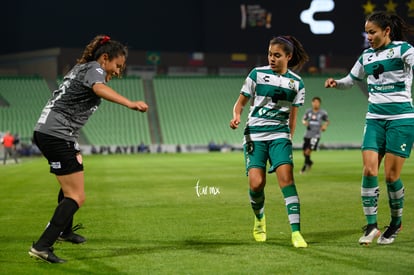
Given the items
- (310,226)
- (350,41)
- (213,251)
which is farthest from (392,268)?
(350,41)

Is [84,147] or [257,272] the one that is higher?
[257,272]

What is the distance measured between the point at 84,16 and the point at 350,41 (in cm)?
1983

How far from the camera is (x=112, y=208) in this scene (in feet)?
38.9

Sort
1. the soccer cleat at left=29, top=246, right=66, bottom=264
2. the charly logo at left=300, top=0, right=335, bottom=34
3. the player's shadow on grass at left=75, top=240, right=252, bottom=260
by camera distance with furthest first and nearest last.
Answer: the charly logo at left=300, top=0, right=335, bottom=34
the player's shadow on grass at left=75, top=240, right=252, bottom=260
the soccer cleat at left=29, top=246, right=66, bottom=264

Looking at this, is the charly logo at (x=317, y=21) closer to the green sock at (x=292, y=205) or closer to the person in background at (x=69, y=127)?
the green sock at (x=292, y=205)

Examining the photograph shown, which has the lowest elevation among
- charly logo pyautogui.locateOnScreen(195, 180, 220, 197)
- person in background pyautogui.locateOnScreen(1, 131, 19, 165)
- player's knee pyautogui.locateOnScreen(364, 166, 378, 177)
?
person in background pyautogui.locateOnScreen(1, 131, 19, 165)

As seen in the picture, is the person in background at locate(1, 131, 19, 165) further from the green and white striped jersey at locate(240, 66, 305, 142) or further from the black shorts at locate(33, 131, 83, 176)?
the black shorts at locate(33, 131, 83, 176)

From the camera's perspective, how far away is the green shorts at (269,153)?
771cm

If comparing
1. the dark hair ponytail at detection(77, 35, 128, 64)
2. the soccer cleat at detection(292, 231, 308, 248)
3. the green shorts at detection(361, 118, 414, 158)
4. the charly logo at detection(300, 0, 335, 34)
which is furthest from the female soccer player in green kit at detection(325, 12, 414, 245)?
the charly logo at detection(300, 0, 335, 34)

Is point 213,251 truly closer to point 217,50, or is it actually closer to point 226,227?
point 226,227

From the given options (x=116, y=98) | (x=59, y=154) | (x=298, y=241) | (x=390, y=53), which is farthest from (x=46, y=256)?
(x=390, y=53)

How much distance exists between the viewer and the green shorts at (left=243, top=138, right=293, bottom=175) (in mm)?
7711

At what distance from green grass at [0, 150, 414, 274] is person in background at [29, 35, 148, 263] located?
37 centimetres

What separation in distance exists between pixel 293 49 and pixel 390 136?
5.02 ft
